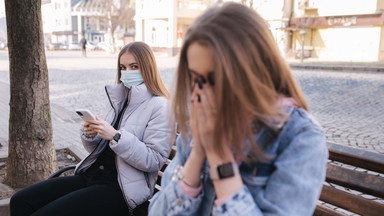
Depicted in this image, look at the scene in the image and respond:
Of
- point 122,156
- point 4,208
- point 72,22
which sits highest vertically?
point 72,22

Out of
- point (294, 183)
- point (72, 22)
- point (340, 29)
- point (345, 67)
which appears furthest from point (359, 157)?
point (72, 22)

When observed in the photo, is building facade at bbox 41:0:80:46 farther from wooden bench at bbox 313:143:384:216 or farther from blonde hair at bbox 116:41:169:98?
wooden bench at bbox 313:143:384:216

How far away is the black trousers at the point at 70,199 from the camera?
85.4 inches

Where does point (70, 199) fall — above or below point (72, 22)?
below

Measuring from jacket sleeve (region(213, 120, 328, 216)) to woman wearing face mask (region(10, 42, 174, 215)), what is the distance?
36.6 inches

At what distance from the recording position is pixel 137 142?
2326mm

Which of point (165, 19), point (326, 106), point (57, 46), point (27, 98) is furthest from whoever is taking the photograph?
point (57, 46)

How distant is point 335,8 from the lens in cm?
2983

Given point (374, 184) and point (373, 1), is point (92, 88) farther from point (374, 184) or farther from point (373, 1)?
point (373, 1)

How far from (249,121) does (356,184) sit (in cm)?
82

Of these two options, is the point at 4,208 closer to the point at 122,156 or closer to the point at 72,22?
the point at 122,156

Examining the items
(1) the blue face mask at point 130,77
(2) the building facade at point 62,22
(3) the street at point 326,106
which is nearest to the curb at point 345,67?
(3) the street at point 326,106

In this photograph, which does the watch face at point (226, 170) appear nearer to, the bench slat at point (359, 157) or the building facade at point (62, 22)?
the bench slat at point (359, 157)

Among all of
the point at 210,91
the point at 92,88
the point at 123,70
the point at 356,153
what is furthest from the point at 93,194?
the point at 92,88
